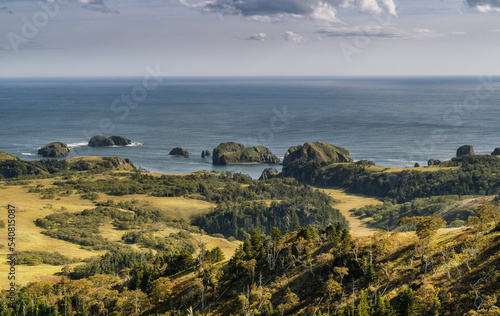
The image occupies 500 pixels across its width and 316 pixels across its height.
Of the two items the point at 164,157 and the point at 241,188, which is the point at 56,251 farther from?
the point at 164,157

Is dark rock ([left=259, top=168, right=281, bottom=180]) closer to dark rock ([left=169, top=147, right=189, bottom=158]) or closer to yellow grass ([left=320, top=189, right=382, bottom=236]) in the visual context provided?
yellow grass ([left=320, top=189, right=382, bottom=236])

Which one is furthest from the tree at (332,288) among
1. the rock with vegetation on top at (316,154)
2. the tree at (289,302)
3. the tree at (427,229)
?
the rock with vegetation on top at (316,154)

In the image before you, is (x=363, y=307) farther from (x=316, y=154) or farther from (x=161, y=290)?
(x=316, y=154)

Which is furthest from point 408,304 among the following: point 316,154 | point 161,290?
point 316,154

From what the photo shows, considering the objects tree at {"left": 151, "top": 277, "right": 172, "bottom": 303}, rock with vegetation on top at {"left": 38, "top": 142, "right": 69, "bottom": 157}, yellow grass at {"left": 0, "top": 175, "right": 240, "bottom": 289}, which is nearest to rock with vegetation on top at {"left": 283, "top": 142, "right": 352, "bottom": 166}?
yellow grass at {"left": 0, "top": 175, "right": 240, "bottom": 289}

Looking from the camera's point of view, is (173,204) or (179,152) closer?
(173,204)

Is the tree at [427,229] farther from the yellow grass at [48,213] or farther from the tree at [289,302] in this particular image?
the yellow grass at [48,213]
